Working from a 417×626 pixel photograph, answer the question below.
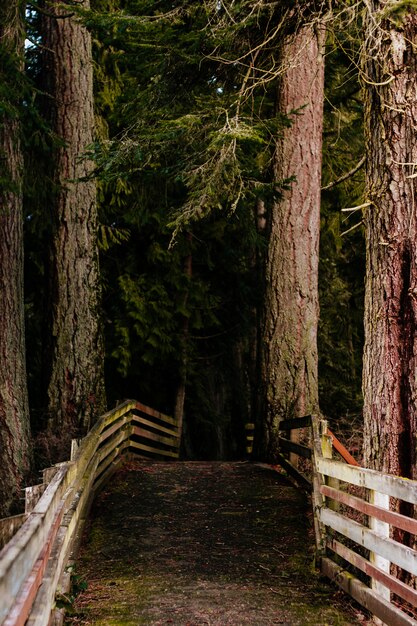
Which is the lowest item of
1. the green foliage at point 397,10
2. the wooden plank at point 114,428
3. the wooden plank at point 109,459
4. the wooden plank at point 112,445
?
the wooden plank at point 109,459

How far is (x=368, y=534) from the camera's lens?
18.3ft

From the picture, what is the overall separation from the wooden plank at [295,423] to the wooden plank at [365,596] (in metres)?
2.45

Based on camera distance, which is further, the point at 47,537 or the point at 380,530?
the point at 380,530

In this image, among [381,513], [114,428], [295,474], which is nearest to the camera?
[381,513]

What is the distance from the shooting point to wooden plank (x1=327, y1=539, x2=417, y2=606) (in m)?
4.79

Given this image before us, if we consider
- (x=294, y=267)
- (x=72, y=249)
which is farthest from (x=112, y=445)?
(x=294, y=267)

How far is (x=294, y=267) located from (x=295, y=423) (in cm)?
303

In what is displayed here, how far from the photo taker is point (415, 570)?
4605mm

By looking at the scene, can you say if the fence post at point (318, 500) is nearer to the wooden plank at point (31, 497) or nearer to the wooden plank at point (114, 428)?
the wooden plank at point (114, 428)

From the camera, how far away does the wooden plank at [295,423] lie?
30.6 feet

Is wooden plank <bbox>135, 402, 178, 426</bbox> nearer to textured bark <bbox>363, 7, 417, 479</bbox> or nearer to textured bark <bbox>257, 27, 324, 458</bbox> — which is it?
textured bark <bbox>257, 27, 324, 458</bbox>

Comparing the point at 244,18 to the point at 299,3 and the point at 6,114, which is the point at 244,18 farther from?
the point at 6,114

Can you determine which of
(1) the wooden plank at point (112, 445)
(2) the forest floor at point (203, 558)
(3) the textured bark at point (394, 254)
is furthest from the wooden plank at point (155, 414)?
(3) the textured bark at point (394, 254)

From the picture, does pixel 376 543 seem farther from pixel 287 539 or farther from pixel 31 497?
pixel 287 539
